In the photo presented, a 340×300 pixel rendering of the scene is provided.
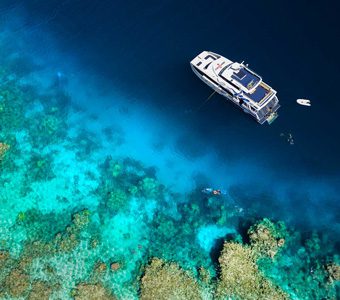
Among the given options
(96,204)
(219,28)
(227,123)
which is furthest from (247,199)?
(219,28)

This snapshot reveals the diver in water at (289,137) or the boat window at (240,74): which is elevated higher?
the boat window at (240,74)

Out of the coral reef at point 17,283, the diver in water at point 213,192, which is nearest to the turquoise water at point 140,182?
the coral reef at point 17,283

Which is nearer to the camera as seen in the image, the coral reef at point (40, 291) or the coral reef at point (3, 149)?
the coral reef at point (40, 291)

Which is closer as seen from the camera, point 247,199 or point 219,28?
point 247,199

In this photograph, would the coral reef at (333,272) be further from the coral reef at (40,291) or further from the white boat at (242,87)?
the coral reef at (40,291)

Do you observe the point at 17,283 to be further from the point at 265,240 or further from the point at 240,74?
the point at 240,74

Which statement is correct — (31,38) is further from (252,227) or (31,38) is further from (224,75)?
(252,227)

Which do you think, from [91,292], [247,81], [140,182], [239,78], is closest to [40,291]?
[91,292]
